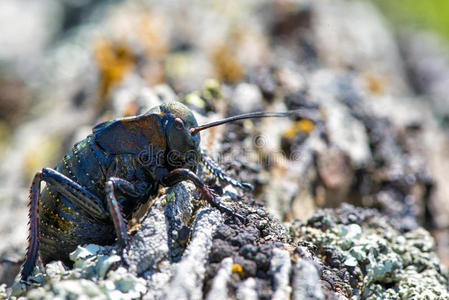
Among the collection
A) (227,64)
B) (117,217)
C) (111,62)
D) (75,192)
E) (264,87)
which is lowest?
(117,217)

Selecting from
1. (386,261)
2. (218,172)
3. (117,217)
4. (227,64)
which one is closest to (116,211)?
(117,217)

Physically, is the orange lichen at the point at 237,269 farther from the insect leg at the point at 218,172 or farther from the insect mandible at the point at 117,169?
the insect leg at the point at 218,172

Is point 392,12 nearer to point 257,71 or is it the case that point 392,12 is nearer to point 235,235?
point 257,71

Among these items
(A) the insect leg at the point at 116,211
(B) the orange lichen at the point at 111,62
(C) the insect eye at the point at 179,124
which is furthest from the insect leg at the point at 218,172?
(B) the orange lichen at the point at 111,62

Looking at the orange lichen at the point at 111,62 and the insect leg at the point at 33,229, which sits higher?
the orange lichen at the point at 111,62

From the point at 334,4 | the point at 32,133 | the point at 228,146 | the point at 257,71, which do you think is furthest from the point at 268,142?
the point at 334,4

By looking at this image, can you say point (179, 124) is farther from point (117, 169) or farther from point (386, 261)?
point (386, 261)
